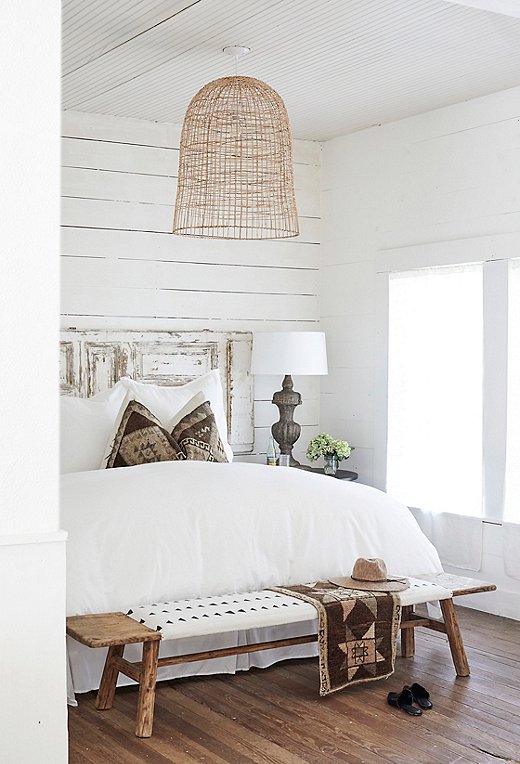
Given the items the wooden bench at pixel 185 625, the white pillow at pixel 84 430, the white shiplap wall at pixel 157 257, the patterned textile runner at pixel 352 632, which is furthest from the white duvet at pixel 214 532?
the white shiplap wall at pixel 157 257

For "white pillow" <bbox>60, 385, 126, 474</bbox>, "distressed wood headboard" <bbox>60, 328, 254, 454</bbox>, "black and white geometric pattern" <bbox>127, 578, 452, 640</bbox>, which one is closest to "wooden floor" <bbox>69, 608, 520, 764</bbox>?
"black and white geometric pattern" <bbox>127, 578, 452, 640</bbox>

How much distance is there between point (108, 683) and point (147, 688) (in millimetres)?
297

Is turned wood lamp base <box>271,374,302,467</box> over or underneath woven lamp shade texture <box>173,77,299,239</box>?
underneath

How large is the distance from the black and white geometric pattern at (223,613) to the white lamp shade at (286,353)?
2.25m

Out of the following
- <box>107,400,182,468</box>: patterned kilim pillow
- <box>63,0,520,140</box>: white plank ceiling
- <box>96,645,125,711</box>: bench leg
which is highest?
<box>63,0,520,140</box>: white plank ceiling

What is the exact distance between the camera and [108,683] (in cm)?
360

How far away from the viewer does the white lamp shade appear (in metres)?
5.92

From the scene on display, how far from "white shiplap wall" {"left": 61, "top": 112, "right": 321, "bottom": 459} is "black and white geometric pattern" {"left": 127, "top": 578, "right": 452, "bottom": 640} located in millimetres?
2428

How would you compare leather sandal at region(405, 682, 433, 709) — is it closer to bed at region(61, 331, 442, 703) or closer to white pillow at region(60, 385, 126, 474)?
bed at region(61, 331, 442, 703)

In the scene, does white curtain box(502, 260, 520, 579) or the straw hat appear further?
white curtain box(502, 260, 520, 579)

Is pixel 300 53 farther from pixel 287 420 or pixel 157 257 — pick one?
pixel 287 420

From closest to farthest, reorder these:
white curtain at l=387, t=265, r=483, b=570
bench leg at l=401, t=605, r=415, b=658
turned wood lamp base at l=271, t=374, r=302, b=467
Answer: bench leg at l=401, t=605, r=415, b=658 → white curtain at l=387, t=265, r=483, b=570 → turned wood lamp base at l=271, t=374, r=302, b=467

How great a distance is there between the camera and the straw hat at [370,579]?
389cm

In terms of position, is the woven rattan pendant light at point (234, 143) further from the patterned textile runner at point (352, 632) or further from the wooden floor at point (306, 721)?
the wooden floor at point (306, 721)
